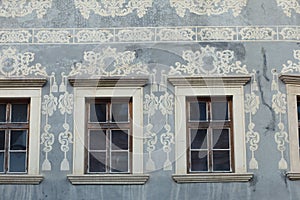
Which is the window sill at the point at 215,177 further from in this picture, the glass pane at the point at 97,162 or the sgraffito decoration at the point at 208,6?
the sgraffito decoration at the point at 208,6

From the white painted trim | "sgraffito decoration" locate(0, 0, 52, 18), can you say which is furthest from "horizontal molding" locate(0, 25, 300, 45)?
the white painted trim

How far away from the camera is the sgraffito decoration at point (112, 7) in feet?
38.2

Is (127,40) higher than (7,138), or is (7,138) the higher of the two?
(127,40)

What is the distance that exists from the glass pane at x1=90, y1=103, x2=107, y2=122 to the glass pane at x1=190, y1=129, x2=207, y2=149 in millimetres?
1419

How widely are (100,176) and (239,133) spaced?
88.6 inches

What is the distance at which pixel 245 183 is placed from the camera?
10852mm

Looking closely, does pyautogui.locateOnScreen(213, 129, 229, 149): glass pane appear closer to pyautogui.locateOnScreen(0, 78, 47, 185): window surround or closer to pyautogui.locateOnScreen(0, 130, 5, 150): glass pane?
pyautogui.locateOnScreen(0, 78, 47, 185): window surround

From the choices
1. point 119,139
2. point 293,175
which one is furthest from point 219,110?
point 119,139

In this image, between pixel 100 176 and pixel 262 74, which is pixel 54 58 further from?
pixel 262 74

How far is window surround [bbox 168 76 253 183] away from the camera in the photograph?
10828mm

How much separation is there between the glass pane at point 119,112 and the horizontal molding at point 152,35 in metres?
1.04

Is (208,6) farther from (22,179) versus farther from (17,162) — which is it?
(22,179)

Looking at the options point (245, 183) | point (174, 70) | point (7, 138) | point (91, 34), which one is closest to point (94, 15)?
point (91, 34)

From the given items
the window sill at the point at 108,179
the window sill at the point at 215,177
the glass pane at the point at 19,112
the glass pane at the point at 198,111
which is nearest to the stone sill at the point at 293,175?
the window sill at the point at 215,177
